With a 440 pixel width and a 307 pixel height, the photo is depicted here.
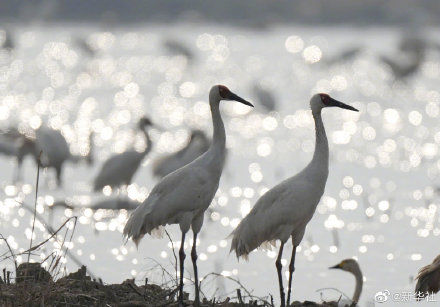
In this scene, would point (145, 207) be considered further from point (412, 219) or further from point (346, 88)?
point (346, 88)

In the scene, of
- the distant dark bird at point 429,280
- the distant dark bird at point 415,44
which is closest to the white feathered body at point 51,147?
the distant dark bird at point 429,280

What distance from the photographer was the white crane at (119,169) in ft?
47.1

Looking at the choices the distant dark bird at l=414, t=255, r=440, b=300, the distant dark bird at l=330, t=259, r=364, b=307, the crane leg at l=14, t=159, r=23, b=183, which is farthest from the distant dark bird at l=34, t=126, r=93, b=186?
the distant dark bird at l=414, t=255, r=440, b=300

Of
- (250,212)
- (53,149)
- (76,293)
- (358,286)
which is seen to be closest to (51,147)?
(53,149)

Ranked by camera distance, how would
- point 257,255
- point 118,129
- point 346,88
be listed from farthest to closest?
point 346,88 < point 118,129 < point 257,255

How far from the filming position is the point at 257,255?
11.2 metres

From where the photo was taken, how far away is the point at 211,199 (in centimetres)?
822

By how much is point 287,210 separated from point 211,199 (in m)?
0.51

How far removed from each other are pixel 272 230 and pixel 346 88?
20.0 meters

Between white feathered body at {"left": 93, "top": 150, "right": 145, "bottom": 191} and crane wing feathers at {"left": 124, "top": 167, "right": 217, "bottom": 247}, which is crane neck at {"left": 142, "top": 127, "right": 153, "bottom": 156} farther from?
crane wing feathers at {"left": 124, "top": 167, "right": 217, "bottom": 247}

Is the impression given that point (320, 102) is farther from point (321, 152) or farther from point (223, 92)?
point (223, 92)

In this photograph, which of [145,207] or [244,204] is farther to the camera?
[244,204]

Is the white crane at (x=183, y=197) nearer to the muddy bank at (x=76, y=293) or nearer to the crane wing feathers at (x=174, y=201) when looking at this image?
the crane wing feathers at (x=174, y=201)

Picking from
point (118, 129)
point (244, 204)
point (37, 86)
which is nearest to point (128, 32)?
point (37, 86)
